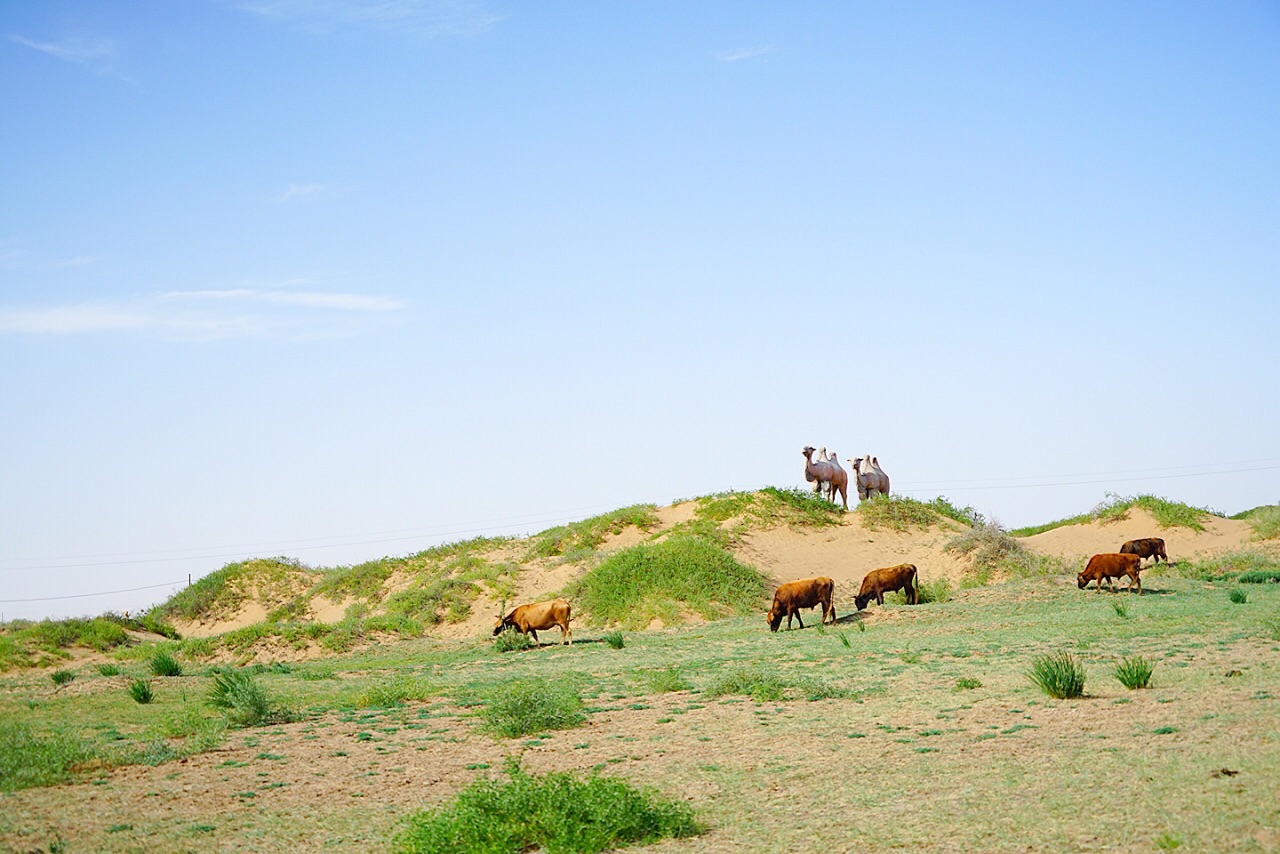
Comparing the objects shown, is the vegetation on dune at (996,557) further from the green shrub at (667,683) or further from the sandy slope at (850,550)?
the green shrub at (667,683)

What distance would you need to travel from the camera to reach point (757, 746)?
1229 centimetres

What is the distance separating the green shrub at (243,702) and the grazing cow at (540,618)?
10267mm

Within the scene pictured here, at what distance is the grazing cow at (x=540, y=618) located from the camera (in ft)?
87.6

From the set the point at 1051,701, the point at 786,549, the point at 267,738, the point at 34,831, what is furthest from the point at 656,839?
the point at 786,549

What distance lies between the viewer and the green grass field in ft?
28.6

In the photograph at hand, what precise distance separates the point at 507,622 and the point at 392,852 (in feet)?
63.2

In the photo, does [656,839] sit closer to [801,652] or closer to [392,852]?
[392,852]

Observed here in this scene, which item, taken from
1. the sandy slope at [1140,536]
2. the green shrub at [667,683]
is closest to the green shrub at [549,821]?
the green shrub at [667,683]

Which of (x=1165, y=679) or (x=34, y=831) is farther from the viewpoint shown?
(x=1165, y=679)

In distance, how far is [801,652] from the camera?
834 inches

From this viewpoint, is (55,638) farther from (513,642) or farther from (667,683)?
(667,683)

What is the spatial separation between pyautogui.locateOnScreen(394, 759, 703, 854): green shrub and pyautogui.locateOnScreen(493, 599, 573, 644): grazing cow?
1744cm

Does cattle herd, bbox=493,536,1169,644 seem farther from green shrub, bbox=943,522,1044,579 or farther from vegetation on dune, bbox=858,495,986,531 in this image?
vegetation on dune, bbox=858,495,986,531

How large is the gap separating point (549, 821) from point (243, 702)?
904 centimetres
